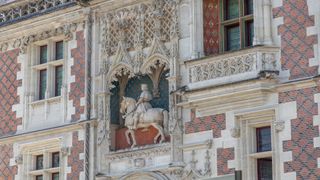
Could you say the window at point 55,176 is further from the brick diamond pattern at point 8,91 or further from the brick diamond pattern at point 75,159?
the brick diamond pattern at point 8,91

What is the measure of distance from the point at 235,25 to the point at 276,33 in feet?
4.56

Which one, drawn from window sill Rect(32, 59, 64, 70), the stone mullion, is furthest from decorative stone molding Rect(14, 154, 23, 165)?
the stone mullion

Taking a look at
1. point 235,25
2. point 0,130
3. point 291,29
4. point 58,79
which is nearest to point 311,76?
point 291,29

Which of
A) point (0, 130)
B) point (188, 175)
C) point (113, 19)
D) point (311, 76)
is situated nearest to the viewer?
point (311, 76)

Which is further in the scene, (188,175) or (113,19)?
(113,19)

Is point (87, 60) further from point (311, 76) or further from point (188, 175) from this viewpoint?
point (311, 76)

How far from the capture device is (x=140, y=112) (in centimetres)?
2297

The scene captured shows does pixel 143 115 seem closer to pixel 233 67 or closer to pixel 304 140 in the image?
pixel 233 67

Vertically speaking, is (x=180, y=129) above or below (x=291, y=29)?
below

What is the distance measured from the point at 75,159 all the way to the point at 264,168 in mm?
5322

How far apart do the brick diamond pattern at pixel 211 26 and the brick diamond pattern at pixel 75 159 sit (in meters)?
4.09

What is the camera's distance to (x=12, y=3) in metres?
26.6

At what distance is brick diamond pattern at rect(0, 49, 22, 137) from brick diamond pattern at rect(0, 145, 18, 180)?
400mm

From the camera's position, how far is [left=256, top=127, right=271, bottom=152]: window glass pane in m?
20.8
